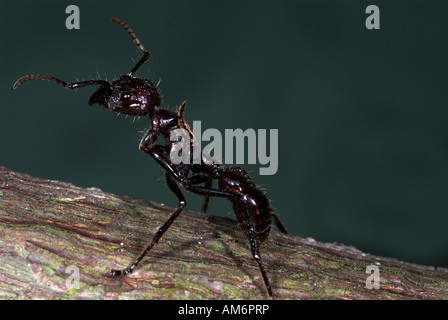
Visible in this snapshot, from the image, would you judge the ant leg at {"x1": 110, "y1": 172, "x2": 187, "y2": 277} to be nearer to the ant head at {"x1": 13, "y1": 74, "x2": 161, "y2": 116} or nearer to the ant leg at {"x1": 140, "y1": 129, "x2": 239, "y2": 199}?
the ant leg at {"x1": 140, "y1": 129, "x2": 239, "y2": 199}

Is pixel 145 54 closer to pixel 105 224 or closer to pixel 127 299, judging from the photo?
pixel 105 224

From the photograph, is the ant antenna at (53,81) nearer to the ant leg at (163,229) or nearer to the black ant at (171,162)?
the black ant at (171,162)

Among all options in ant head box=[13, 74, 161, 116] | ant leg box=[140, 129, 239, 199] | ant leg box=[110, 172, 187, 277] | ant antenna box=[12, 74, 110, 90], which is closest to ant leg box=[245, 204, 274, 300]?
ant leg box=[140, 129, 239, 199]

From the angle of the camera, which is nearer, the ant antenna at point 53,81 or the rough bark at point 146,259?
the rough bark at point 146,259

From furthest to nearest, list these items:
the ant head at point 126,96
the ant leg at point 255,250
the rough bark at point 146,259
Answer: the ant head at point 126,96, the ant leg at point 255,250, the rough bark at point 146,259

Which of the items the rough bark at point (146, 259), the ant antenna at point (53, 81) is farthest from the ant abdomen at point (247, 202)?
the ant antenna at point (53, 81)

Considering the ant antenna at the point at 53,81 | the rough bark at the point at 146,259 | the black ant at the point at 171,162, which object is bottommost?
the rough bark at the point at 146,259

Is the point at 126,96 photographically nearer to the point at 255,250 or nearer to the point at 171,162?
the point at 171,162
